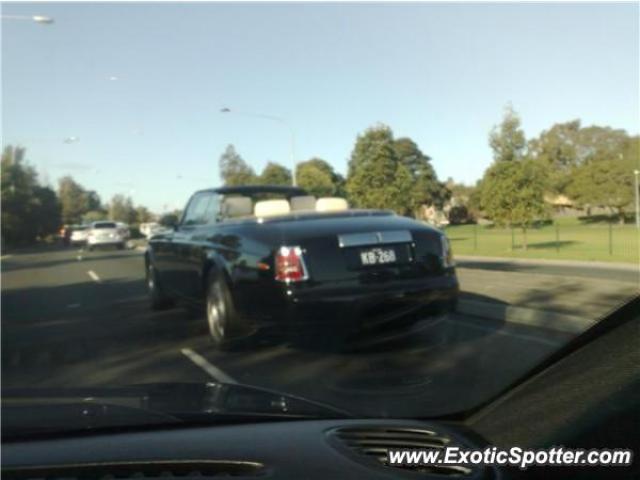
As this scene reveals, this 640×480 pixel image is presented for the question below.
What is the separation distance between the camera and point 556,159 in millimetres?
12586

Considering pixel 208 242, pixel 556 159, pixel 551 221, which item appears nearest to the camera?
pixel 208 242

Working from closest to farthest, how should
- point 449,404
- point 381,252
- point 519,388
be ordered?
point 519,388 < point 449,404 < point 381,252

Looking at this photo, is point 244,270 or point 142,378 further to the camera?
point 244,270

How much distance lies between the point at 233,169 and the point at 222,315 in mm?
32023

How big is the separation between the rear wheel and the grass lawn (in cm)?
263

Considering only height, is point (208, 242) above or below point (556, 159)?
below

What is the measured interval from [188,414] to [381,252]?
13.0 ft

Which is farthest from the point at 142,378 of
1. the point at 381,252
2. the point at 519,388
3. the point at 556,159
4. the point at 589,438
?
the point at 556,159

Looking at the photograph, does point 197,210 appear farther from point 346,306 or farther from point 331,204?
Result: point 346,306

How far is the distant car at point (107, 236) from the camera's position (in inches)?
1499

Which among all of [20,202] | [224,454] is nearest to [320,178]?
[224,454]

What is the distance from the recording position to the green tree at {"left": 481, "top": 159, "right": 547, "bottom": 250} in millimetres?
14914

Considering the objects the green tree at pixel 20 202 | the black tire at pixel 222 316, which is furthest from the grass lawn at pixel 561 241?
the green tree at pixel 20 202

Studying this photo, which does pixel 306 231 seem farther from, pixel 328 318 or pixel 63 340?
pixel 63 340
